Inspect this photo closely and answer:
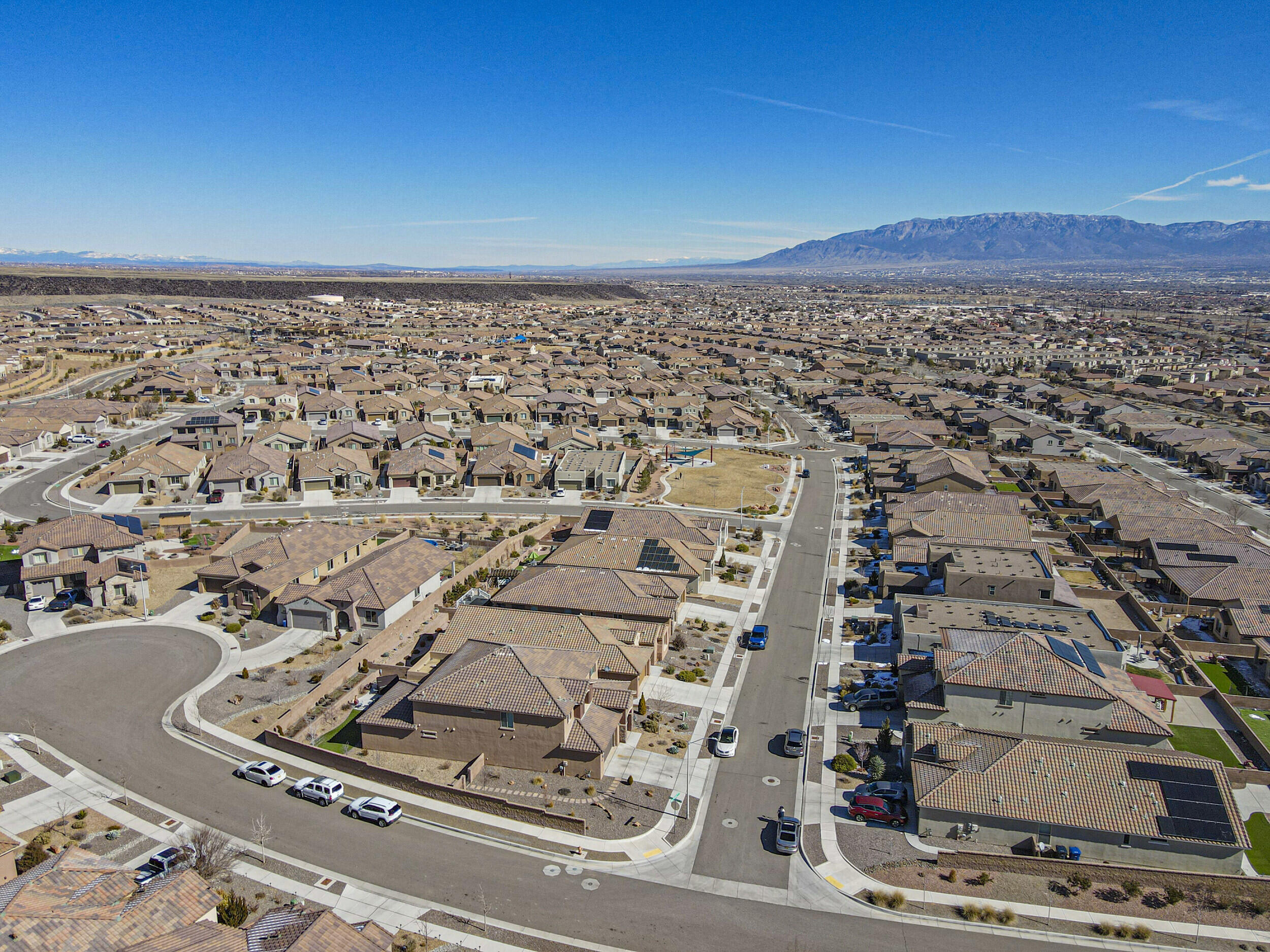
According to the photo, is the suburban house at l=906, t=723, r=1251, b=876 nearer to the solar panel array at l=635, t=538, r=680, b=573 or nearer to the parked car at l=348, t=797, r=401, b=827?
the parked car at l=348, t=797, r=401, b=827

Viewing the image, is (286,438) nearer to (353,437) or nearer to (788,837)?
(353,437)

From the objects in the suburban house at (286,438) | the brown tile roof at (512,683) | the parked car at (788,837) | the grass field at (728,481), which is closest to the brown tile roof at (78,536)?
the brown tile roof at (512,683)

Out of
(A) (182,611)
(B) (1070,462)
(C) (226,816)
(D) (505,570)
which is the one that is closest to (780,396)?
(B) (1070,462)

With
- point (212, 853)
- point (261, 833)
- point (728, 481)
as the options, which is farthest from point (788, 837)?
point (728, 481)

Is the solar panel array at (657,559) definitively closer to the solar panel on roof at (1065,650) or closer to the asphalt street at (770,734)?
the asphalt street at (770,734)


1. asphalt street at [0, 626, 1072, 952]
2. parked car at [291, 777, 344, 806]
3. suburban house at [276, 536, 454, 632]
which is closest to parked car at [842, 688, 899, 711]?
asphalt street at [0, 626, 1072, 952]

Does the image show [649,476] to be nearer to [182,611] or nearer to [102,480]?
[182,611]
